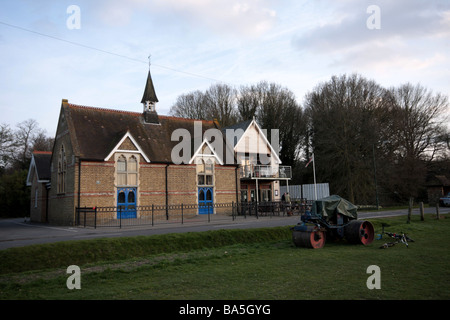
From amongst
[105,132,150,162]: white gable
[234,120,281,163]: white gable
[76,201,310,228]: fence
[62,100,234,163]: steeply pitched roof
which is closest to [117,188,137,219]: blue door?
[76,201,310,228]: fence

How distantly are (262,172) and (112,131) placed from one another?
1574cm

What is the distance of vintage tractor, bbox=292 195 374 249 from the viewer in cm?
1225

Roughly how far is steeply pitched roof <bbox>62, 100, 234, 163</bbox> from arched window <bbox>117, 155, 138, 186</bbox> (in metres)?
1.33

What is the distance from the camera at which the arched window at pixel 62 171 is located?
2689cm

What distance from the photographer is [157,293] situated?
6.93 meters

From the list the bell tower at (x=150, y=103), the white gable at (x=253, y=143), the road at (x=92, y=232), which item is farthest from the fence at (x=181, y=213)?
the bell tower at (x=150, y=103)

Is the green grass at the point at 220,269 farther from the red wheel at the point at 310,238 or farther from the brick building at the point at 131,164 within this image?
the brick building at the point at 131,164

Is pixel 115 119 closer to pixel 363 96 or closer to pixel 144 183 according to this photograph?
pixel 144 183

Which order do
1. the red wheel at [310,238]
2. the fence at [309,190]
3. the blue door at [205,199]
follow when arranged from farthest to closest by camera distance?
the fence at [309,190] → the blue door at [205,199] → the red wheel at [310,238]

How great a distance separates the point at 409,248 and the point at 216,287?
8014 mm

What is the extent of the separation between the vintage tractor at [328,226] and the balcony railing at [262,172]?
21452 mm

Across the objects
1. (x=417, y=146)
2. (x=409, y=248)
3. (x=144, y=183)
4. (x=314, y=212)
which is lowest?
(x=409, y=248)
